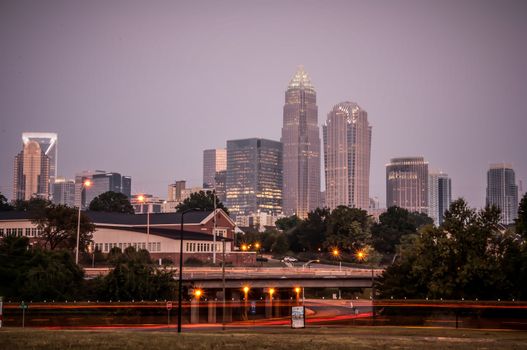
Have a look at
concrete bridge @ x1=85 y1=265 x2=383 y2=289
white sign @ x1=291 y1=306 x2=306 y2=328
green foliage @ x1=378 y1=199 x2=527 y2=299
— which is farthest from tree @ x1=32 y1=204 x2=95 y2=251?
white sign @ x1=291 y1=306 x2=306 y2=328

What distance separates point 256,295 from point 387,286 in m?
42.6

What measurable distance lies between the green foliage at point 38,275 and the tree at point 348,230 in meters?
98.2

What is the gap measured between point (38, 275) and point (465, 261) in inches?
1841

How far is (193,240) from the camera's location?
148 meters

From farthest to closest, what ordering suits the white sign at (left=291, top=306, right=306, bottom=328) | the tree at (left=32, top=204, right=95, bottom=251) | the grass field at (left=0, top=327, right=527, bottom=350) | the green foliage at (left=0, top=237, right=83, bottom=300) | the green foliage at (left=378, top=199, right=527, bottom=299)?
the tree at (left=32, top=204, right=95, bottom=251) → the green foliage at (left=0, top=237, right=83, bottom=300) → the green foliage at (left=378, top=199, right=527, bottom=299) → the white sign at (left=291, top=306, right=306, bottom=328) → the grass field at (left=0, top=327, right=527, bottom=350)

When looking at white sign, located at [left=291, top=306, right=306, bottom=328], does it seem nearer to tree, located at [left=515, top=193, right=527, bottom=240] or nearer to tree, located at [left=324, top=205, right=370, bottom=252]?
tree, located at [left=515, top=193, right=527, bottom=240]

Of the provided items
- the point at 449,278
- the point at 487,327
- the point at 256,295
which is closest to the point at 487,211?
the point at 449,278

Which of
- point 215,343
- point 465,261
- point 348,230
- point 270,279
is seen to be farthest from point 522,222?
point 348,230

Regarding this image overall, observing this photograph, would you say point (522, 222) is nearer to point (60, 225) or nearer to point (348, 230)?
point (60, 225)

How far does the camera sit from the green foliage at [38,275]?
9206 centimetres

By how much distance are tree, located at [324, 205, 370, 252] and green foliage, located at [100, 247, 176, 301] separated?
3795 inches

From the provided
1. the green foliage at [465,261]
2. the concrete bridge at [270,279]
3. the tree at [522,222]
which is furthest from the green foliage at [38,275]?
the tree at [522,222]

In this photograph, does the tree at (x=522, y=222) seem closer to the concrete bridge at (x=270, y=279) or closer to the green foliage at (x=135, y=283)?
the concrete bridge at (x=270, y=279)

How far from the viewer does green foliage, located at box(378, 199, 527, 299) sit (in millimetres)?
86000
